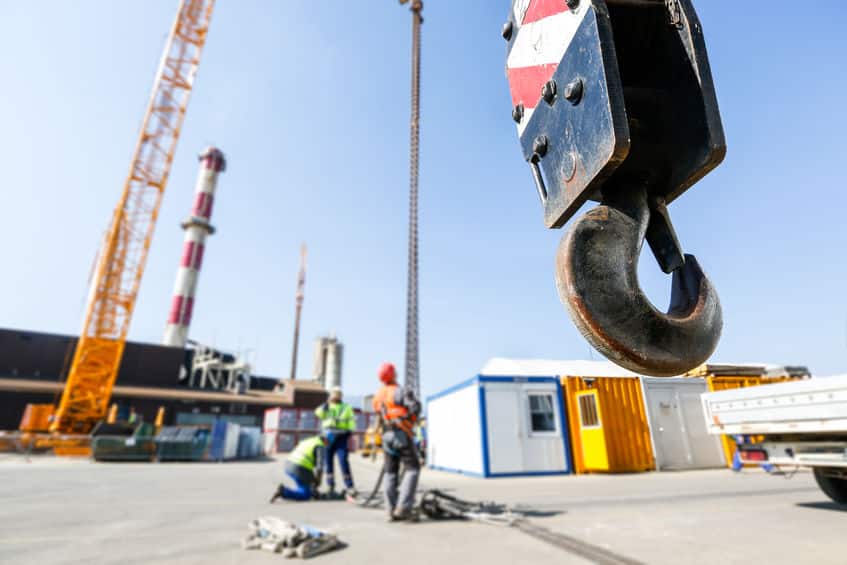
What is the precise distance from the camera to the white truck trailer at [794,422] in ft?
12.1

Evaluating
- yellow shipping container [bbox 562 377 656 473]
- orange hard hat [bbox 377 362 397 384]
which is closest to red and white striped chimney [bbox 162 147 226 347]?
yellow shipping container [bbox 562 377 656 473]

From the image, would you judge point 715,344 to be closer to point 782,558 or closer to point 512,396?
point 782,558

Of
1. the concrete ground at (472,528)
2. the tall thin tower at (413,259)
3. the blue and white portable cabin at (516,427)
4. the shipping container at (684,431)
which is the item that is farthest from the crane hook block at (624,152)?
the tall thin tower at (413,259)

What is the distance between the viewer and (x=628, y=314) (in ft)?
2.28

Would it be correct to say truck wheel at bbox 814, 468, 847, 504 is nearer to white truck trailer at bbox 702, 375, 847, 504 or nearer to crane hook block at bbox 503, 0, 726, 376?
white truck trailer at bbox 702, 375, 847, 504

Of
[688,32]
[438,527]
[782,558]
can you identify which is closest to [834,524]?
[782,558]

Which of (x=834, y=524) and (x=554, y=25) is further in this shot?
(x=834, y=524)

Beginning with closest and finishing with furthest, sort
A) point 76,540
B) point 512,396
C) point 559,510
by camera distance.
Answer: point 76,540
point 559,510
point 512,396

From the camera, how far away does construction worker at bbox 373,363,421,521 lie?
162 inches

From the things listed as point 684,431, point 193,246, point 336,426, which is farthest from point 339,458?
point 193,246

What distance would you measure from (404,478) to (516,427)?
5554 millimetres

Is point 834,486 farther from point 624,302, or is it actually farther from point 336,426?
point 624,302

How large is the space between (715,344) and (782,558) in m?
2.89

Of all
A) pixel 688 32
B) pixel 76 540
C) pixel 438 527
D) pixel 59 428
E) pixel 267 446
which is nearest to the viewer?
pixel 688 32
